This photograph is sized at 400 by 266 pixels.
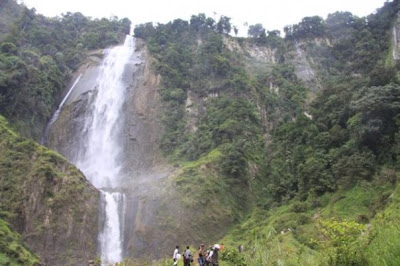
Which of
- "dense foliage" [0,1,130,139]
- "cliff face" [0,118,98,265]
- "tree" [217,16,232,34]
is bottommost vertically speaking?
"cliff face" [0,118,98,265]

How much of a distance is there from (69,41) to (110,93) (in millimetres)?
13889

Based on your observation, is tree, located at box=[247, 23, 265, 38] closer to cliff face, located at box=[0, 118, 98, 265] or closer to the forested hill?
the forested hill

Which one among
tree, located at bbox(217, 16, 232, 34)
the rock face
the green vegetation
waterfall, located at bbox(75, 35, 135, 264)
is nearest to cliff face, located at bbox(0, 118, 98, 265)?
waterfall, located at bbox(75, 35, 135, 264)

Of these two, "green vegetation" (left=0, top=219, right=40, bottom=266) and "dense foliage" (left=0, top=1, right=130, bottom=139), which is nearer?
"green vegetation" (left=0, top=219, right=40, bottom=266)

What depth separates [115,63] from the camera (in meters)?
55.6

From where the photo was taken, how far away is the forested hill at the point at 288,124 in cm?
2473

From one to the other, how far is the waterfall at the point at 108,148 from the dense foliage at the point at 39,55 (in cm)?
425

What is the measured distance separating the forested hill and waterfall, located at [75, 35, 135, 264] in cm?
527

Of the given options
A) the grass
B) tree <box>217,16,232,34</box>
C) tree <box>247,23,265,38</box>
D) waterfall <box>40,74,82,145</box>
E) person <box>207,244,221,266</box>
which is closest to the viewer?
the grass

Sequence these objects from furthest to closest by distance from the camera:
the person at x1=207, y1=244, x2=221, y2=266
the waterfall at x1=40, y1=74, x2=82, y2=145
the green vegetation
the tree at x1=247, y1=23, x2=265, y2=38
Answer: the tree at x1=247, y1=23, x2=265, y2=38 < the waterfall at x1=40, y1=74, x2=82, y2=145 < the green vegetation < the person at x1=207, y1=244, x2=221, y2=266

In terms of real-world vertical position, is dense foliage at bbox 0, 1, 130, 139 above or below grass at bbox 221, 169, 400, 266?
above

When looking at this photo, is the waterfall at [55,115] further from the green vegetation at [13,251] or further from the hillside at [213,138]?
the green vegetation at [13,251]

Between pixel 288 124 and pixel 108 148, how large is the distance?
1925 cm

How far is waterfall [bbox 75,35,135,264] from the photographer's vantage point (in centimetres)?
3194
